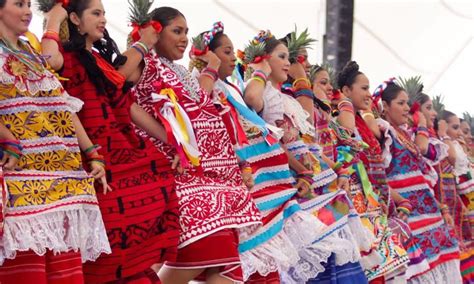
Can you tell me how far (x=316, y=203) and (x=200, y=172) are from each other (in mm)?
1026

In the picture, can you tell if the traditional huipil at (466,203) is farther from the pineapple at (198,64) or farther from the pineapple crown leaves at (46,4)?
the pineapple crown leaves at (46,4)

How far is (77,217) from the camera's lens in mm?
3279

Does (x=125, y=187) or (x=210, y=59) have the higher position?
(x=210, y=59)

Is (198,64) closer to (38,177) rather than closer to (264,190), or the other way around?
(264,190)

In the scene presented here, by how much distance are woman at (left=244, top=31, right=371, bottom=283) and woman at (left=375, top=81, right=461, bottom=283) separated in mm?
968

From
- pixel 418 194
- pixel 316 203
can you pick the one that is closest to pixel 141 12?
pixel 316 203

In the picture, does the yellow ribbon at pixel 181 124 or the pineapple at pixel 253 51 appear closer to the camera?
the yellow ribbon at pixel 181 124

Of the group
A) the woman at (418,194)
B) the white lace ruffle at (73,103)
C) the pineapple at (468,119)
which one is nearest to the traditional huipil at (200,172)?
the white lace ruffle at (73,103)

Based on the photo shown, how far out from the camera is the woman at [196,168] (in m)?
3.82

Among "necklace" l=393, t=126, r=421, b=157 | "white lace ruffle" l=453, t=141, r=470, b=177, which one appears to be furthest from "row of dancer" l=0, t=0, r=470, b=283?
"white lace ruffle" l=453, t=141, r=470, b=177

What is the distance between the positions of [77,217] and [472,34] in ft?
30.8

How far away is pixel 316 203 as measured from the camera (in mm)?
4812

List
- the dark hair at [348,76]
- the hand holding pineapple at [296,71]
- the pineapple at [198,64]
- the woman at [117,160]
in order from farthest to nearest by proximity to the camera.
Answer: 1. the dark hair at [348,76]
2. the hand holding pineapple at [296,71]
3. the pineapple at [198,64]
4. the woman at [117,160]

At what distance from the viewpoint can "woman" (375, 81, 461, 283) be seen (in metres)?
5.80
